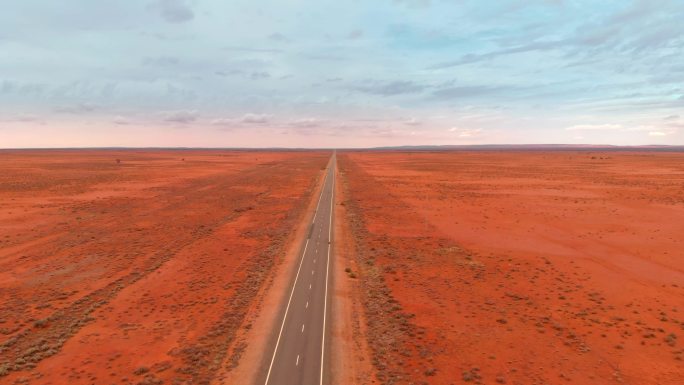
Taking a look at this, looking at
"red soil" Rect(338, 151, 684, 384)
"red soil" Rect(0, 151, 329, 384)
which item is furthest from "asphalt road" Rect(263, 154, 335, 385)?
"red soil" Rect(338, 151, 684, 384)

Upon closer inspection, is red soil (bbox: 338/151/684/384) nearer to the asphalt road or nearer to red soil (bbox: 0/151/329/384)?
the asphalt road

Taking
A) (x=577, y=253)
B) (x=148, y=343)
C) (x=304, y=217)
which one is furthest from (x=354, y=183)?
(x=148, y=343)

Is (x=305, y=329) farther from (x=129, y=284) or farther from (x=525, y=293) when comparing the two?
(x=525, y=293)

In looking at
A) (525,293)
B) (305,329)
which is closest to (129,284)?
(305,329)

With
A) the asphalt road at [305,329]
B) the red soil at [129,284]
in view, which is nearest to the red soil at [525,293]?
the asphalt road at [305,329]

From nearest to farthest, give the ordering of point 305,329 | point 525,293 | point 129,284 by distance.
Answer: point 305,329, point 525,293, point 129,284

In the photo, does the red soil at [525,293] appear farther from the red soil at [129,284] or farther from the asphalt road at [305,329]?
the red soil at [129,284]

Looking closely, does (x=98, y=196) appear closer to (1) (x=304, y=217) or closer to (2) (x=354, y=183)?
(1) (x=304, y=217)
